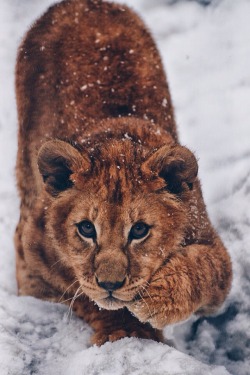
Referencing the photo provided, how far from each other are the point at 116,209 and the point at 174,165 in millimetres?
438

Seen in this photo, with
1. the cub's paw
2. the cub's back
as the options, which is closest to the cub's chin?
the cub's paw

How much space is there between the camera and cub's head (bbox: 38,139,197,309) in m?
4.43

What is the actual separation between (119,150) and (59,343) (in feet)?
3.81

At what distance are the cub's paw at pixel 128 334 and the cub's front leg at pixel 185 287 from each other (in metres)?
0.22

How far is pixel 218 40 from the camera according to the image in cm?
750

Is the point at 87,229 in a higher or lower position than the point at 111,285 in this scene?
higher

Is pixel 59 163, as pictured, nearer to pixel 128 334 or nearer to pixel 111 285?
pixel 111 285

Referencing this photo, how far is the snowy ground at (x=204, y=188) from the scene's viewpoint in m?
4.39

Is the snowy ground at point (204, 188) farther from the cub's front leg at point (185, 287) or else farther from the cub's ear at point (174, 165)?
the cub's ear at point (174, 165)

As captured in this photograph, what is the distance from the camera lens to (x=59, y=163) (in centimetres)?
474

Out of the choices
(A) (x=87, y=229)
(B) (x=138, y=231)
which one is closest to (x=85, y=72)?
(A) (x=87, y=229)

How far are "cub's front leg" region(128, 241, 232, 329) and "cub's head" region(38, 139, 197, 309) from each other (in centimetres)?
6

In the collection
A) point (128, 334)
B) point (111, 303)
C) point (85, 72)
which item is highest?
point (85, 72)

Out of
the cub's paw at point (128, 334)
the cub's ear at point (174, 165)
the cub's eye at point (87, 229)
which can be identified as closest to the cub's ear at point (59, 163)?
the cub's eye at point (87, 229)
